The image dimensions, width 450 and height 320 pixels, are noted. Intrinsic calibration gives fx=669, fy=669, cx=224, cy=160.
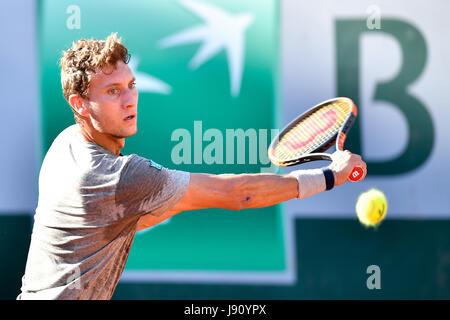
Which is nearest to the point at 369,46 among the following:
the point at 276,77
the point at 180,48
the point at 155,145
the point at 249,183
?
the point at 276,77

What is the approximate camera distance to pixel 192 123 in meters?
5.00

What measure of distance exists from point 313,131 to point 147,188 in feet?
3.78

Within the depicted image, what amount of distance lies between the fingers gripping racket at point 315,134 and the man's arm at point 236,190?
1.38 feet

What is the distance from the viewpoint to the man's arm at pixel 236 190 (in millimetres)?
2762

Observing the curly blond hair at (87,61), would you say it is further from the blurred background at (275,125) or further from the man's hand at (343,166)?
the blurred background at (275,125)

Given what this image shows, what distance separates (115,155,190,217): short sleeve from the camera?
8.80 feet

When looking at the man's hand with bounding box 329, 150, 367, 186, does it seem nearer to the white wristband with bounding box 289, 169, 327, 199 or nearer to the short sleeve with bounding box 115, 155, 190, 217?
the white wristband with bounding box 289, 169, 327, 199

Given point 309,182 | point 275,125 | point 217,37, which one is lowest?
point 309,182

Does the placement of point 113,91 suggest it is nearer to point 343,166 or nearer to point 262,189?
point 262,189

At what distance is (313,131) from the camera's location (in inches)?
138

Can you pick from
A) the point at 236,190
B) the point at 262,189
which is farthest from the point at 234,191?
the point at 262,189

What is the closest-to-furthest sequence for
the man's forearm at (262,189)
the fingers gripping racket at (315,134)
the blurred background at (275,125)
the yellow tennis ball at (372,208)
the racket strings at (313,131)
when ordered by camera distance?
the man's forearm at (262,189), the fingers gripping racket at (315,134), the racket strings at (313,131), the yellow tennis ball at (372,208), the blurred background at (275,125)

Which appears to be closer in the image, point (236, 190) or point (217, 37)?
point (236, 190)

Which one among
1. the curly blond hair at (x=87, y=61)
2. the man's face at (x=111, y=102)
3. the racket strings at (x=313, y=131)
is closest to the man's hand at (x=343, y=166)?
the racket strings at (x=313, y=131)
